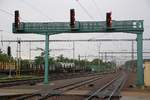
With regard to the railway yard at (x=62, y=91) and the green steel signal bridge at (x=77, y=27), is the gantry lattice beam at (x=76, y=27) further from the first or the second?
the railway yard at (x=62, y=91)

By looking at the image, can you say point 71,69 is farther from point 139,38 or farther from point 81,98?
point 81,98

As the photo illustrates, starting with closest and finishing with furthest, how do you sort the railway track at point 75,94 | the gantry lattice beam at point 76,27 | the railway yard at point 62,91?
1. the railway track at point 75,94
2. the railway yard at point 62,91
3. the gantry lattice beam at point 76,27

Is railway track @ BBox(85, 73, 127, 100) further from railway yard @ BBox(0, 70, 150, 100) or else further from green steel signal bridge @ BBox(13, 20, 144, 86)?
green steel signal bridge @ BBox(13, 20, 144, 86)

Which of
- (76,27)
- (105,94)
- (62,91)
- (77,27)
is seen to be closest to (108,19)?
(76,27)

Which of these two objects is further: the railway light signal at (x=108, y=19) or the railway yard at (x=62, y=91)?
the railway light signal at (x=108, y=19)

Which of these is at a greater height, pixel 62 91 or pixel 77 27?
pixel 77 27

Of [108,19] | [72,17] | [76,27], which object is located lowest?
[76,27]

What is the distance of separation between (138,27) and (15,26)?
11772 mm

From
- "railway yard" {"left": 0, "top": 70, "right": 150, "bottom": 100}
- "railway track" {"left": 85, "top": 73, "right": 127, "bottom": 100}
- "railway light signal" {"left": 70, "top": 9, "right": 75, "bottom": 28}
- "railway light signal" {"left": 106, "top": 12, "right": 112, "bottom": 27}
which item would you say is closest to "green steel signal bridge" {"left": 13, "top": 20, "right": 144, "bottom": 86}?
"railway light signal" {"left": 70, "top": 9, "right": 75, "bottom": 28}

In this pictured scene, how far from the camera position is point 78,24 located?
38.2 m

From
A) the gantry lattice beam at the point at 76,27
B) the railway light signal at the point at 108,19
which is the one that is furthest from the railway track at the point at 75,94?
the gantry lattice beam at the point at 76,27

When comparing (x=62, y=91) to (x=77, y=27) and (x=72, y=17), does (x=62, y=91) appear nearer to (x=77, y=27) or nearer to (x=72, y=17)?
(x=72, y=17)

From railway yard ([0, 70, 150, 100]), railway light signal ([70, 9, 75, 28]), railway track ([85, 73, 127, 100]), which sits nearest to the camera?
railway yard ([0, 70, 150, 100])

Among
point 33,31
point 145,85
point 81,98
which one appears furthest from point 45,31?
point 81,98
